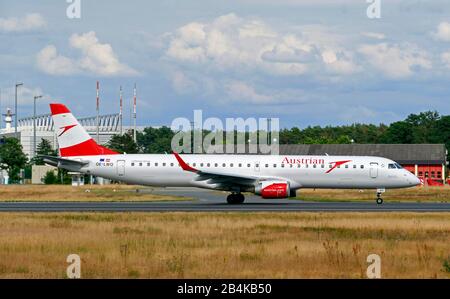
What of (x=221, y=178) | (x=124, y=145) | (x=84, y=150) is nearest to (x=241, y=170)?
(x=221, y=178)

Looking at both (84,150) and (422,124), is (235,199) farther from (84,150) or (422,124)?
(422,124)

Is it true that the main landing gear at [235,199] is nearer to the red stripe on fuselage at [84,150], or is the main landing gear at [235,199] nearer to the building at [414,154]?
the red stripe on fuselage at [84,150]

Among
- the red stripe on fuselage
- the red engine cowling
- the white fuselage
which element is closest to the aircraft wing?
the white fuselage

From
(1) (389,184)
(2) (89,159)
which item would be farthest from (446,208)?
(2) (89,159)

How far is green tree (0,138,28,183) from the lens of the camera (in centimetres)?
11562

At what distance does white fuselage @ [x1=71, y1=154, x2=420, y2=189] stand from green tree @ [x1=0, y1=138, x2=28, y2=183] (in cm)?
6663

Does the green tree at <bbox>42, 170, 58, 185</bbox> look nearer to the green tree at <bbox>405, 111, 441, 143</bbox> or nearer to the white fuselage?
the white fuselage

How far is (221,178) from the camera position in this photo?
49.7 m

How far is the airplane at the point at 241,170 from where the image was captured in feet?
167

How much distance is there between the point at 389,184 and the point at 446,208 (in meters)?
6.88

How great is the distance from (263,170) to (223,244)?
1008 inches

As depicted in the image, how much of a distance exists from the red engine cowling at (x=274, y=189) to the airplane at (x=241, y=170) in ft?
3.85

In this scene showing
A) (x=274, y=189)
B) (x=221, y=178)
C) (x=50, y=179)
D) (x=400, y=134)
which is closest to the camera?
(x=274, y=189)
